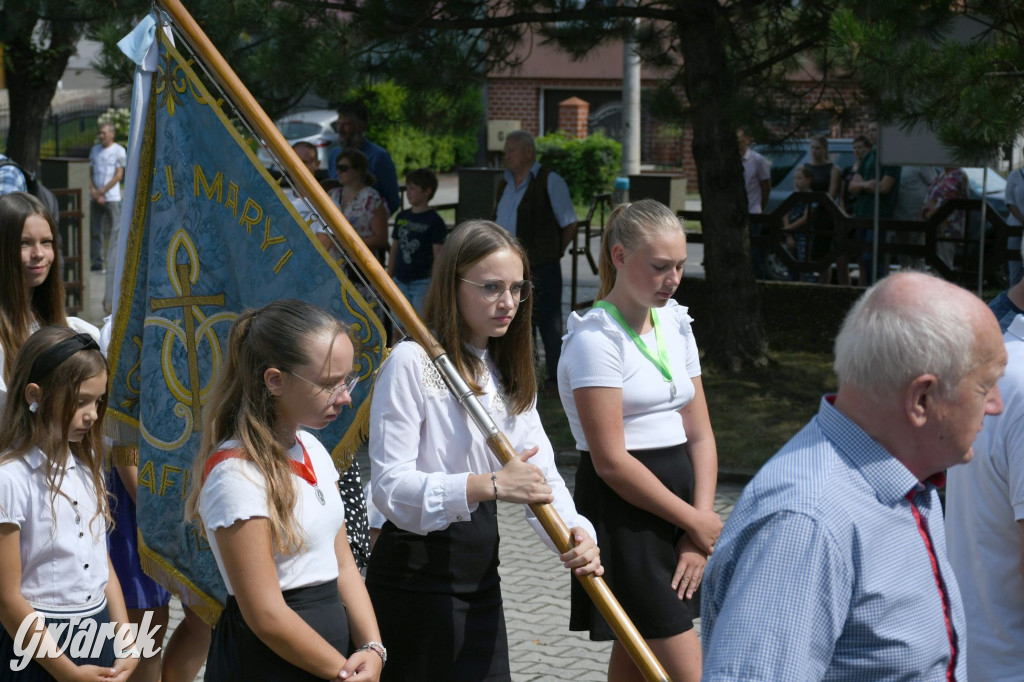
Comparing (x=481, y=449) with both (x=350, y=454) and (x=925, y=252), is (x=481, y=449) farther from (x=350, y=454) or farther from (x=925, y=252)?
(x=925, y=252)

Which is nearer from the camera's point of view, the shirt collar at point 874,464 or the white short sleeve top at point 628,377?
the shirt collar at point 874,464

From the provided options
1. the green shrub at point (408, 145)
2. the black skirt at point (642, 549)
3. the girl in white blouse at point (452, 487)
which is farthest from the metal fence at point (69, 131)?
the girl in white blouse at point (452, 487)

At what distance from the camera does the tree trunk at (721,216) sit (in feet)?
32.5

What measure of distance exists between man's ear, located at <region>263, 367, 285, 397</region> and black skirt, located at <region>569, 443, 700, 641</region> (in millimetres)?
1250

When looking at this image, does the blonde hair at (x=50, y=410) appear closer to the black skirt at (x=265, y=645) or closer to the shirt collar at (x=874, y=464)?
the black skirt at (x=265, y=645)

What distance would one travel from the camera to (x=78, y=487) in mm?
3412

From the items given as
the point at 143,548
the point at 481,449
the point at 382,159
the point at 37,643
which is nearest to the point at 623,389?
the point at 481,449

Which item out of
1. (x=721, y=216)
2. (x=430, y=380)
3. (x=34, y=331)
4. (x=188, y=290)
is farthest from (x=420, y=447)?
(x=721, y=216)

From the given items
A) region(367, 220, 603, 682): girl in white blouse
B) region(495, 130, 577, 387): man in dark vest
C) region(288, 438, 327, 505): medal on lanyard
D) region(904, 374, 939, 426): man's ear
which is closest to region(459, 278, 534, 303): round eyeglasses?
region(367, 220, 603, 682): girl in white blouse

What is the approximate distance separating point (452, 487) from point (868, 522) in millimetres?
1436

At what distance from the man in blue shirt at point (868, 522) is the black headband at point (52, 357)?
6.75ft

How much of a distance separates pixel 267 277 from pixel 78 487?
0.78 metres

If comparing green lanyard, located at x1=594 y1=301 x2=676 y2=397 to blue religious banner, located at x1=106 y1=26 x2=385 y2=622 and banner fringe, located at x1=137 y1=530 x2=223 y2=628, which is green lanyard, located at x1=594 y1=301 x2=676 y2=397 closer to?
blue religious banner, located at x1=106 y1=26 x2=385 y2=622

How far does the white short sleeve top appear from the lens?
371cm
